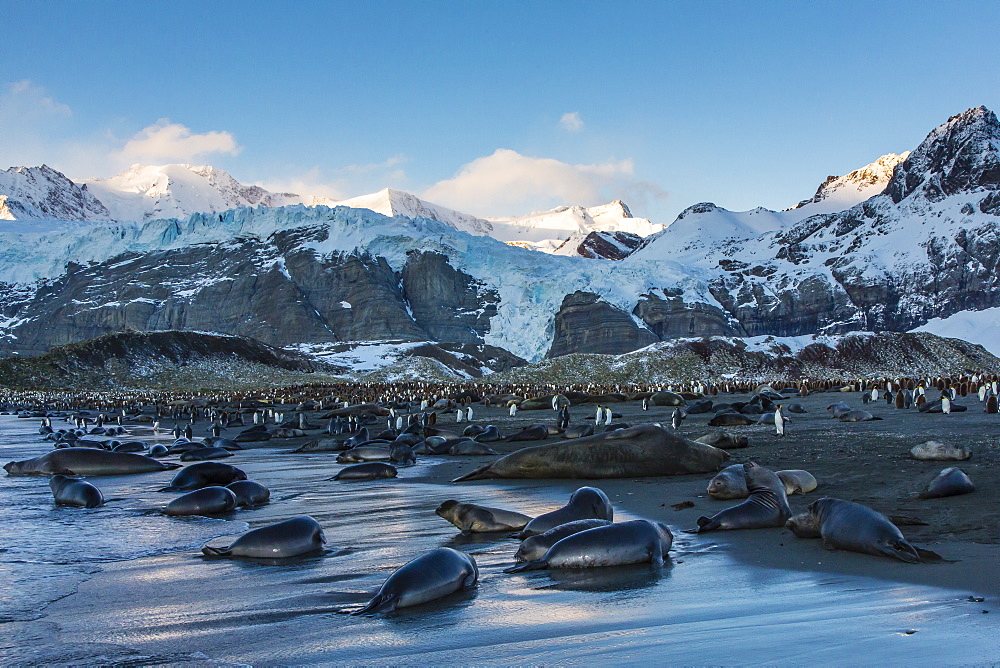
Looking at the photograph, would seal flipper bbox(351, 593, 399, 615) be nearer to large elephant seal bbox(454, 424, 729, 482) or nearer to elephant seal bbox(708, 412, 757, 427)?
large elephant seal bbox(454, 424, 729, 482)

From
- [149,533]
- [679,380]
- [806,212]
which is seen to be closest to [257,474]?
[149,533]

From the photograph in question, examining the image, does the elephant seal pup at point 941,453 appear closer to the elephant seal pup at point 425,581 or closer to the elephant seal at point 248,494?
the elephant seal pup at point 425,581

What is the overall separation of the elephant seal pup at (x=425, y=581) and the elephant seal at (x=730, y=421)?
12.4 m

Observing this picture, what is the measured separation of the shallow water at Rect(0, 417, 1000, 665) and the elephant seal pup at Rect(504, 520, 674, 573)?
0.08 metres

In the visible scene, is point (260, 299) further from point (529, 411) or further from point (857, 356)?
point (529, 411)

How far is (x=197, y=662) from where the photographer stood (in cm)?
307

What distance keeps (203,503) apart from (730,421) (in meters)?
11.1

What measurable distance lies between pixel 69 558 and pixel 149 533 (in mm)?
971

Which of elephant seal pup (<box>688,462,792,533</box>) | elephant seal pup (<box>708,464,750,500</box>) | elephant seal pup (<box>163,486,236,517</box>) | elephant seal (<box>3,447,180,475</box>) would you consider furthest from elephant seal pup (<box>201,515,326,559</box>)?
elephant seal (<box>3,447,180,475</box>)

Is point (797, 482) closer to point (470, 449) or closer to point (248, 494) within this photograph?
point (248, 494)

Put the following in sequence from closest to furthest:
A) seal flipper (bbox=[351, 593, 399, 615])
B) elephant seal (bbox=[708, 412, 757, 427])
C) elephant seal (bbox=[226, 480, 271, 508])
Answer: seal flipper (bbox=[351, 593, 399, 615]) → elephant seal (bbox=[226, 480, 271, 508]) → elephant seal (bbox=[708, 412, 757, 427])

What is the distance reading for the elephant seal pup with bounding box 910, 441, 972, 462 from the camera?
805 cm

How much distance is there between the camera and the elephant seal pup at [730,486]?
695 centimetres

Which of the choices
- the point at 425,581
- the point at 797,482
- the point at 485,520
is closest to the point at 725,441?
the point at 797,482
